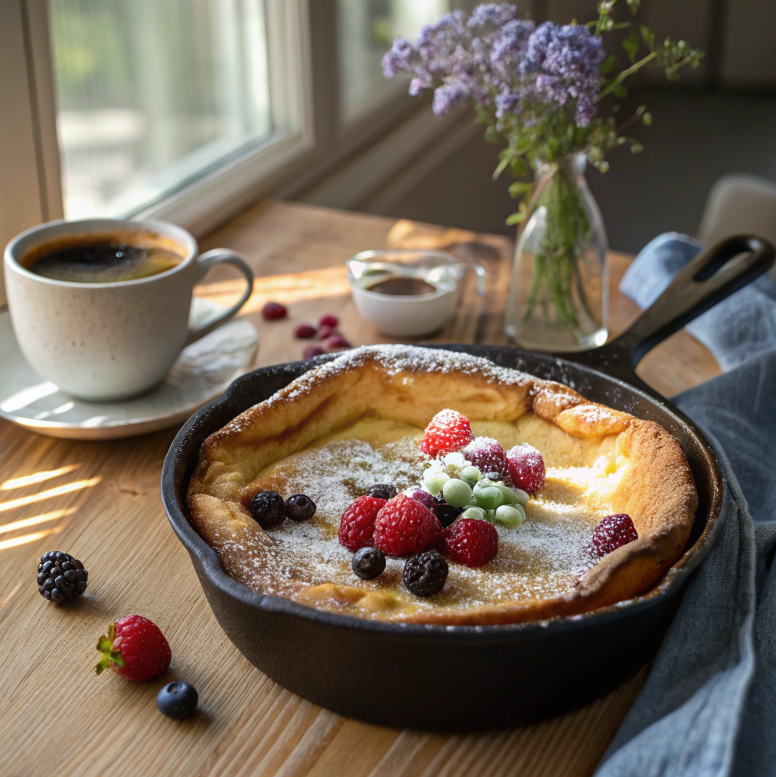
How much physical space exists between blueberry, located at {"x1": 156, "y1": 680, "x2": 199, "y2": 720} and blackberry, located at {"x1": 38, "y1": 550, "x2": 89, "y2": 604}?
0.22 m

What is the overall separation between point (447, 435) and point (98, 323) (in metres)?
0.58

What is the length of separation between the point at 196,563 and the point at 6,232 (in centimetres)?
111

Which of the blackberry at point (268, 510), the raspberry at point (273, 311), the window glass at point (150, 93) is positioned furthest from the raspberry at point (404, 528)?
the window glass at point (150, 93)

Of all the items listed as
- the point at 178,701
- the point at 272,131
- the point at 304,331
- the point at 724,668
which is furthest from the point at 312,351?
the point at 272,131

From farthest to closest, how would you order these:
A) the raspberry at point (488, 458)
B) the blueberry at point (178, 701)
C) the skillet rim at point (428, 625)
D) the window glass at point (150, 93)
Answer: the window glass at point (150, 93)
the raspberry at point (488, 458)
the blueberry at point (178, 701)
the skillet rim at point (428, 625)

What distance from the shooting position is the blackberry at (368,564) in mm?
938

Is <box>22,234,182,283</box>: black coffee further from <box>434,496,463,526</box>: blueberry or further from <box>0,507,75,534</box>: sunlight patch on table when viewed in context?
<box>434,496,463,526</box>: blueberry

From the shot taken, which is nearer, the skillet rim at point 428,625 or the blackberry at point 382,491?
the skillet rim at point 428,625

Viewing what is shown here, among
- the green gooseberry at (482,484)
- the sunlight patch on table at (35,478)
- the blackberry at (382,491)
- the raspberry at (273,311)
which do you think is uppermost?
the green gooseberry at (482,484)

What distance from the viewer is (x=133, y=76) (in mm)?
2230

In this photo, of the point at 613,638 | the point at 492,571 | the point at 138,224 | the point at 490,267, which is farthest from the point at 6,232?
the point at 613,638

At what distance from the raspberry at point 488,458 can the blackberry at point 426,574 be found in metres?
0.22

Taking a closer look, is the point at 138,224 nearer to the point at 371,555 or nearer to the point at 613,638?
the point at 371,555

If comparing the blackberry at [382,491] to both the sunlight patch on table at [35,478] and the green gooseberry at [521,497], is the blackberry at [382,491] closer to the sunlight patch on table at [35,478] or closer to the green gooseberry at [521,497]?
the green gooseberry at [521,497]
